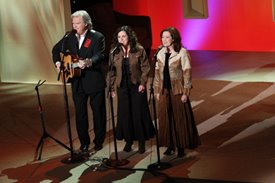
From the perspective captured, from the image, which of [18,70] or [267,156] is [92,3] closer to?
[18,70]

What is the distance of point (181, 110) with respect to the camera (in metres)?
6.51

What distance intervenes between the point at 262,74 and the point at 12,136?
3.98 meters

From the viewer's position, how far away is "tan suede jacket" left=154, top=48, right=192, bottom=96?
20.8 ft

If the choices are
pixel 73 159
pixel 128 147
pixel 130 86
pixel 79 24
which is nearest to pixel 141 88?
pixel 130 86

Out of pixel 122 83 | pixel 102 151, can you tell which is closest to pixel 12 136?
pixel 102 151

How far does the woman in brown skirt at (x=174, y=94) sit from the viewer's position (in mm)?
6340

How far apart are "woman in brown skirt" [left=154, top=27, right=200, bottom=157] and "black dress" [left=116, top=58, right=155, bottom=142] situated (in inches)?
8.0

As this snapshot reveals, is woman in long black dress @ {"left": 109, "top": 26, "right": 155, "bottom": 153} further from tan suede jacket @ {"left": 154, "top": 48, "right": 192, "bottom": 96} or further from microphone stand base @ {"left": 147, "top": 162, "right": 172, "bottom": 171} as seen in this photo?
microphone stand base @ {"left": 147, "top": 162, "right": 172, "bottom": 171}

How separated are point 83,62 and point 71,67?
0.43 feet

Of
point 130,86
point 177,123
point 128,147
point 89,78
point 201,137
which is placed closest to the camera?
point 177,123

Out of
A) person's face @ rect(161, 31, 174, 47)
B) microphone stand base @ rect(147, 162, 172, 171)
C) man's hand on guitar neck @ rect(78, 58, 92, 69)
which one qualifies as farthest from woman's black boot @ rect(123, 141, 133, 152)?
person's face @ rect(161, 31, 174, 47)

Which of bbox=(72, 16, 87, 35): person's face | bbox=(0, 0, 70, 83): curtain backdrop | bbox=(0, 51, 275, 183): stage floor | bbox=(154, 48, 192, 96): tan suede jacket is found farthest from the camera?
bbox=(0, 0, 70, 83): curtain backdrop

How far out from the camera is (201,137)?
7.28m

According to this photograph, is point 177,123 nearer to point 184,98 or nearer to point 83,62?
point 184,98
